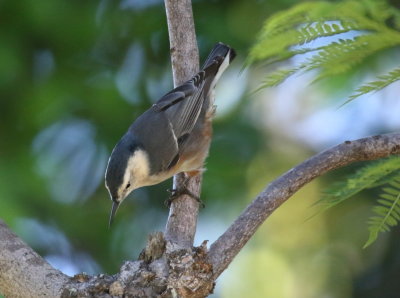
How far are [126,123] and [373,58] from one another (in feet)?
4.07

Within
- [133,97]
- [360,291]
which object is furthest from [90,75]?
[360,291]

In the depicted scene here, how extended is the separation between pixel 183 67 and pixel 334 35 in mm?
1223

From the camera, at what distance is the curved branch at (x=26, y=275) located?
170 centimetres

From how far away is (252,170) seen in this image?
3559mm

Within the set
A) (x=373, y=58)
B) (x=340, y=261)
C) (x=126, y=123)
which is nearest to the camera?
(x=373, y=58)

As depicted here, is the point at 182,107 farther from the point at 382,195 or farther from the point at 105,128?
the point at 382,195

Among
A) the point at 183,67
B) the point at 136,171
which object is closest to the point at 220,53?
A: the point at 183,67

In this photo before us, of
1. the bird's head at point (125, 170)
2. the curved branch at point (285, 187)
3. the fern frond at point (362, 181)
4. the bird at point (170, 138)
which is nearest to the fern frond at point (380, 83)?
the fern frond at point (362, 181)

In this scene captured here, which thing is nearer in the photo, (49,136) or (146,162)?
(146,162)

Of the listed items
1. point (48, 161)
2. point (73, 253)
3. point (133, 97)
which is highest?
point (133, 97)

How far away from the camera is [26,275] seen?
1.72 meters

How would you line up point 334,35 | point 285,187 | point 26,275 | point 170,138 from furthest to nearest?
point 170,138
point 285,187
point 26,275
point 334,35

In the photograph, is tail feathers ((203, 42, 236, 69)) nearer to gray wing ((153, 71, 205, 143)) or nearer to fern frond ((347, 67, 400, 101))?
gray wing ((153, 71, 205, 143))

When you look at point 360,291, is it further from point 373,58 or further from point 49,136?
point 49,136
